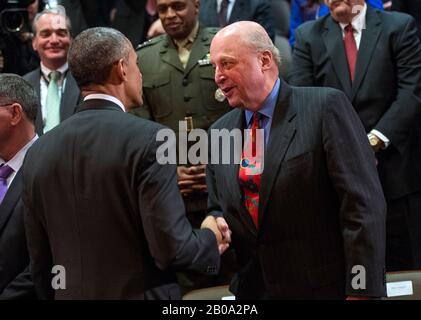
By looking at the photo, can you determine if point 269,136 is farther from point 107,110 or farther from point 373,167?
point 107,110

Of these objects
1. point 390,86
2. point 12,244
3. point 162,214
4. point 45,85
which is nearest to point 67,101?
point 45,85

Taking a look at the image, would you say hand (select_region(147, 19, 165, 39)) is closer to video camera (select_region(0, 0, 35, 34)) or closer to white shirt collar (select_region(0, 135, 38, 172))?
video camera (select_region(0, 0, 35, 34))

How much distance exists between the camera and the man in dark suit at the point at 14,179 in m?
3.00

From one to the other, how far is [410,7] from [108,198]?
309 cm

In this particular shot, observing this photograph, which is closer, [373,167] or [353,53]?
[373,167]

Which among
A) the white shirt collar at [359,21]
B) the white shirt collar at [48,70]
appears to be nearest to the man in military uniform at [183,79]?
the white shirt collar at [48,70]

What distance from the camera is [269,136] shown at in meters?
2.86

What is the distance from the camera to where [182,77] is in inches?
174

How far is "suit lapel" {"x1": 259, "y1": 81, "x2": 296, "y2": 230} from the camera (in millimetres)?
2795

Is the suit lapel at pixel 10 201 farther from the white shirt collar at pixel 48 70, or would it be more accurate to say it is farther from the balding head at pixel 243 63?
the white shirt collar at pixel 48 70

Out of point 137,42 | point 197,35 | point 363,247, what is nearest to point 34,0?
point 137,42

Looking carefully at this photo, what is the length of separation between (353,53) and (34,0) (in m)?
2.06

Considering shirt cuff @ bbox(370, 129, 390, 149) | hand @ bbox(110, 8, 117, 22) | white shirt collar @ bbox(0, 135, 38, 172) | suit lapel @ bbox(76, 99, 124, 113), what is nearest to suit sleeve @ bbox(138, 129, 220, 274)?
suit lapel @ bbox(76, 99, 124, 113)

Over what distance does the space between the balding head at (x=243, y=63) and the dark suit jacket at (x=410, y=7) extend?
2297 mm
